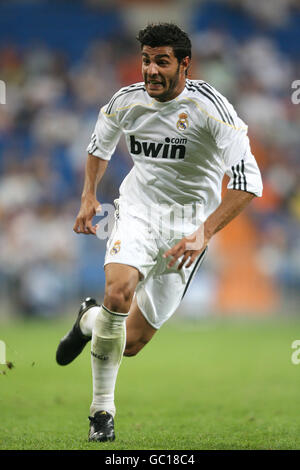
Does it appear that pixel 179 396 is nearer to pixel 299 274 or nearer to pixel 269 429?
pixel 269 429

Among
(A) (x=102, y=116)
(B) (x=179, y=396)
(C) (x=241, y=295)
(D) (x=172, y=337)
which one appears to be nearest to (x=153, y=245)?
(A) (x=102, y=116)

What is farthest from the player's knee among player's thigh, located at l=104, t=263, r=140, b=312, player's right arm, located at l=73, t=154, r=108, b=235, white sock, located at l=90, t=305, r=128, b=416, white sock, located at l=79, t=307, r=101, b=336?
white sock, located at l=79, t=307, r=101, b=336

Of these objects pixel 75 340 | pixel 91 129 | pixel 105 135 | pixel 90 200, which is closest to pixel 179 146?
pixel 105 135

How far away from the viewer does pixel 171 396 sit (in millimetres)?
6418

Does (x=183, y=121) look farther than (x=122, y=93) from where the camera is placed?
→ No

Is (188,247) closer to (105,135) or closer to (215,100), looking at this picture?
(215,100)

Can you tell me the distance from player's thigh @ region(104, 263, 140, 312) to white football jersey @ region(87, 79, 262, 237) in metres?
0.62

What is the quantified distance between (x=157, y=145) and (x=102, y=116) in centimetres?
51

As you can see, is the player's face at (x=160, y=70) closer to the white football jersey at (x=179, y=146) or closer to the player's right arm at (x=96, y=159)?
the white football jersey at (x=179, y=146)

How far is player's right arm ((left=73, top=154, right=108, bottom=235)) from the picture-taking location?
4793 mm

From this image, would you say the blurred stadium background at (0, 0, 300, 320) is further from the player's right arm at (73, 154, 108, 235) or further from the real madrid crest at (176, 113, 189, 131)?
the real madrid crest at (176, 113, 189, 131)

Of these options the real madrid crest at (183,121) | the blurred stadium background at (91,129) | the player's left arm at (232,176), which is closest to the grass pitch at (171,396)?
the player's left arm at (232,176)

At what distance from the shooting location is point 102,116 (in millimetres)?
4996

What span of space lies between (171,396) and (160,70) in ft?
10.3
